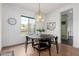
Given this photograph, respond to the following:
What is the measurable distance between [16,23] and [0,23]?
281mm

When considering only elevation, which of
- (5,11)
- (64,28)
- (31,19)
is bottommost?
(64,28)

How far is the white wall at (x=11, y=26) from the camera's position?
1.52 meters

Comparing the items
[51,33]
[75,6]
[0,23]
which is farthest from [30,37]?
[75,6]

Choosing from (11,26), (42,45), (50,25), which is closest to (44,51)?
(42,45)

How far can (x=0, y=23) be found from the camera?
1.52 meters

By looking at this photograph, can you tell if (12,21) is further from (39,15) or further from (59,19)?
(59,19)

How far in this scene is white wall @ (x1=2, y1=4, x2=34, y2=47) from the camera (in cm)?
152

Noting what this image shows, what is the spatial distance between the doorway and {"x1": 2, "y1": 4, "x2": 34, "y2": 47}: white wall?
642 mm

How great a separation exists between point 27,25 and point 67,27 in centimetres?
79

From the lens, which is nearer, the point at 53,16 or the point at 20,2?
the point at 20,2

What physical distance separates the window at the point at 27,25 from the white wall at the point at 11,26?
0.08m

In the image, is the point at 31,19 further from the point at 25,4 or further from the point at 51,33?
the point at 51,33

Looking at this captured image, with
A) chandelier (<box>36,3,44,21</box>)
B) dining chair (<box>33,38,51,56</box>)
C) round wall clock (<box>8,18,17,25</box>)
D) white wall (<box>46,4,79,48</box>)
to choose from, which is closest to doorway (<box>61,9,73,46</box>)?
white wall (<box>46,4,79,48</box>)

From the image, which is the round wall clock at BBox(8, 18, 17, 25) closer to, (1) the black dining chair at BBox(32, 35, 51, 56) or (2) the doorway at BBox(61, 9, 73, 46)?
(1) the black dining chair at BBox(32, 35, 51, 56)
